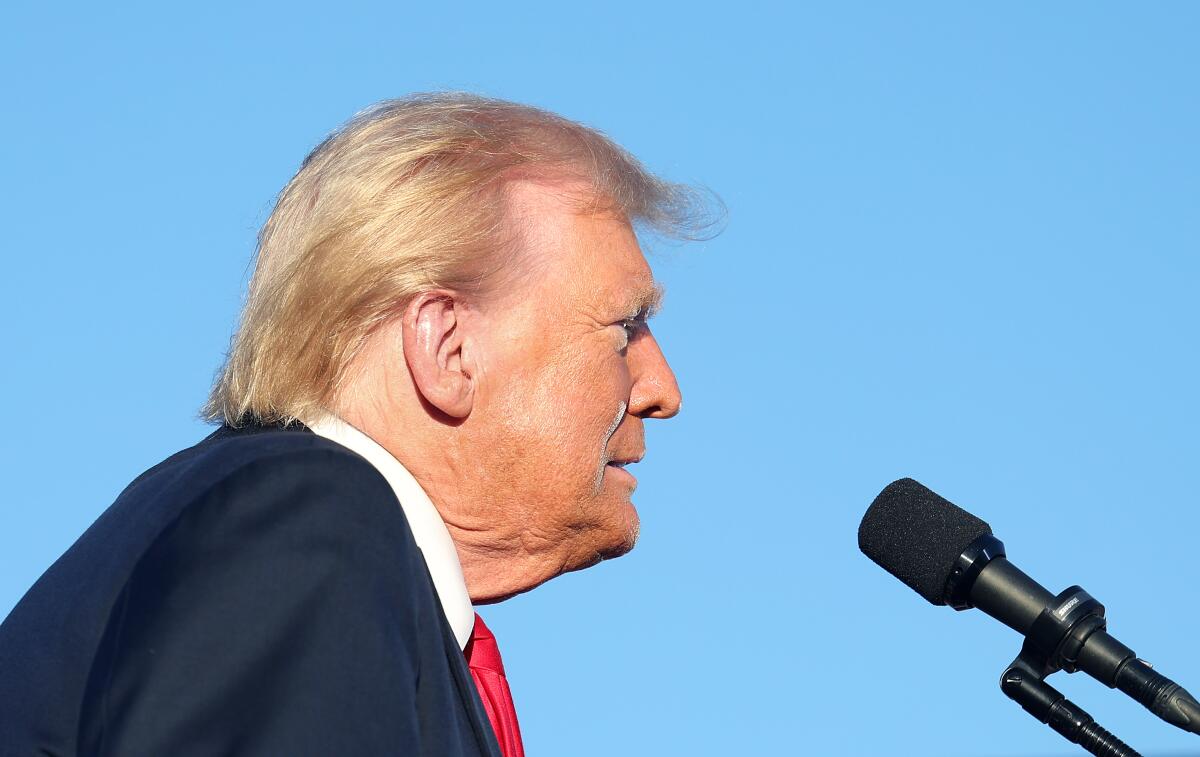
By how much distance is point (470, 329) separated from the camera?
10.5ft

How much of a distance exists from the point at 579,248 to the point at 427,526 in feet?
2.49

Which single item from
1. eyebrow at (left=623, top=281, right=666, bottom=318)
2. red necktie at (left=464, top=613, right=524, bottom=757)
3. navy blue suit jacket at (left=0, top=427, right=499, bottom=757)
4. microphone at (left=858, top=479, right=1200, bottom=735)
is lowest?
red necktie at (left=464, top=613, right=524, bottom=757)

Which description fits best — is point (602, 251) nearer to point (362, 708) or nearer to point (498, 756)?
point (498, 756)

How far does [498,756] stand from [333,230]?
45.0 inches

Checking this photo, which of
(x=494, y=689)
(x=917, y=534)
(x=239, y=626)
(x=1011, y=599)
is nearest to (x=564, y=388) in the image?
(x=494, y=689)

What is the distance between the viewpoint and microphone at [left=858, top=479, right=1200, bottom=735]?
8.54 feet

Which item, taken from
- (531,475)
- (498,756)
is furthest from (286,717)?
(531,475)

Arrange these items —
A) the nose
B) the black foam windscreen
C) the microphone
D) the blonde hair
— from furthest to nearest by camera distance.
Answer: the nose
the blonde hair
the black foam windscreen
the microphone

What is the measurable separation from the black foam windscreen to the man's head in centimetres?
54

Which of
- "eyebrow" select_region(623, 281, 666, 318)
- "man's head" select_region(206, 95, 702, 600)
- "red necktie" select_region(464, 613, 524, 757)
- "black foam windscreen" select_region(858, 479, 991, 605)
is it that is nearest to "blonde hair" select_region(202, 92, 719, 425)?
"man's head" select_region(206, 95, 702, 600)

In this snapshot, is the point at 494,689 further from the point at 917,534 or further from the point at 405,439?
the point at 917,534

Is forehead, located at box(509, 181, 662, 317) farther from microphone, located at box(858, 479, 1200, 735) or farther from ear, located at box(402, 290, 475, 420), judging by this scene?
microphone, located at box(858, 479, 1200, 735)

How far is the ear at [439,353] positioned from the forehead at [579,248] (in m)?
0.22

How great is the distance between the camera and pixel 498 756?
259 centimetres
